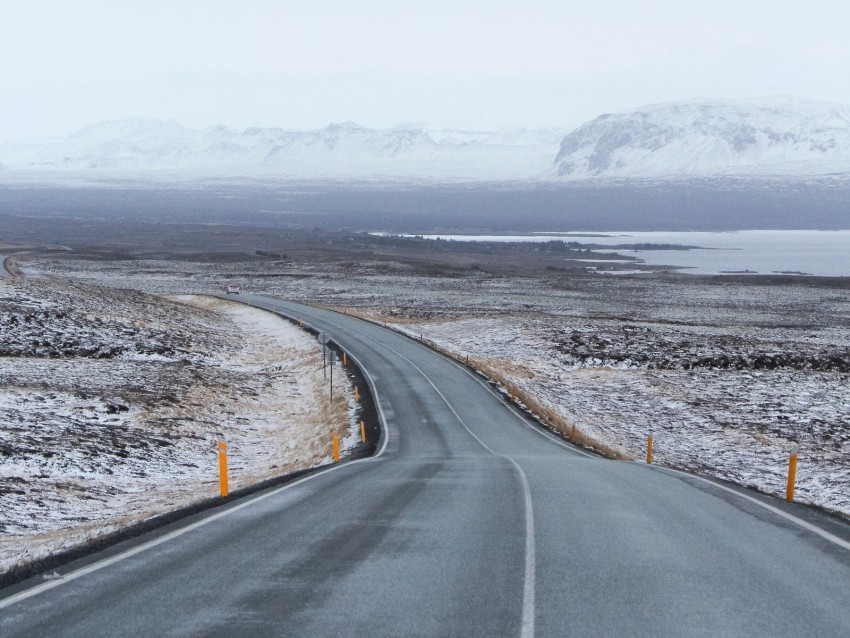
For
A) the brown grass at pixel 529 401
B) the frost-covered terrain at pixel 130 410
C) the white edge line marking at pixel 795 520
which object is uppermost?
the white edge line marking at pixel 795 520

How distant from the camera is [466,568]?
29.6ft

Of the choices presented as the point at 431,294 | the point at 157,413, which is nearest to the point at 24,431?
the point at 157,413

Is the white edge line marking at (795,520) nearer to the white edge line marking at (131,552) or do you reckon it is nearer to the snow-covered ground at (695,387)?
the snow-covered ground at (695,387)

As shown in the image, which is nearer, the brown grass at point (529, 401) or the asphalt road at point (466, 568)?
the asphalt road at point (466, 568)

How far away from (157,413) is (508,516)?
63.2 feet

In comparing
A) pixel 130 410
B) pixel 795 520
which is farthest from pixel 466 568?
pixel 130 410

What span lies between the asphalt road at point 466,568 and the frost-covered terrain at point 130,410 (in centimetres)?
313

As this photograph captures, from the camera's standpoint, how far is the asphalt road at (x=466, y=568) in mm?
7320

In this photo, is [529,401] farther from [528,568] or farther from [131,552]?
[131,552]

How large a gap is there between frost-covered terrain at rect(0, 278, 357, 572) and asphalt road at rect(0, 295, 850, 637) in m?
3.13

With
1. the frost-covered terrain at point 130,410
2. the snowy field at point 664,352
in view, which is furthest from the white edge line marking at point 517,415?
the frost-covered terrain at point 130,410

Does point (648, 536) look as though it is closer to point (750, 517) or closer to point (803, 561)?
point (803, 561)

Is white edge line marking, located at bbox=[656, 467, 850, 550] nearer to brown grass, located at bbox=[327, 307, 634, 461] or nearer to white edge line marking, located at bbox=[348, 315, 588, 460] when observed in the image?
white edge line marking, located at bbox=[348, 315, 588, 460]

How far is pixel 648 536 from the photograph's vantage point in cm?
1086
